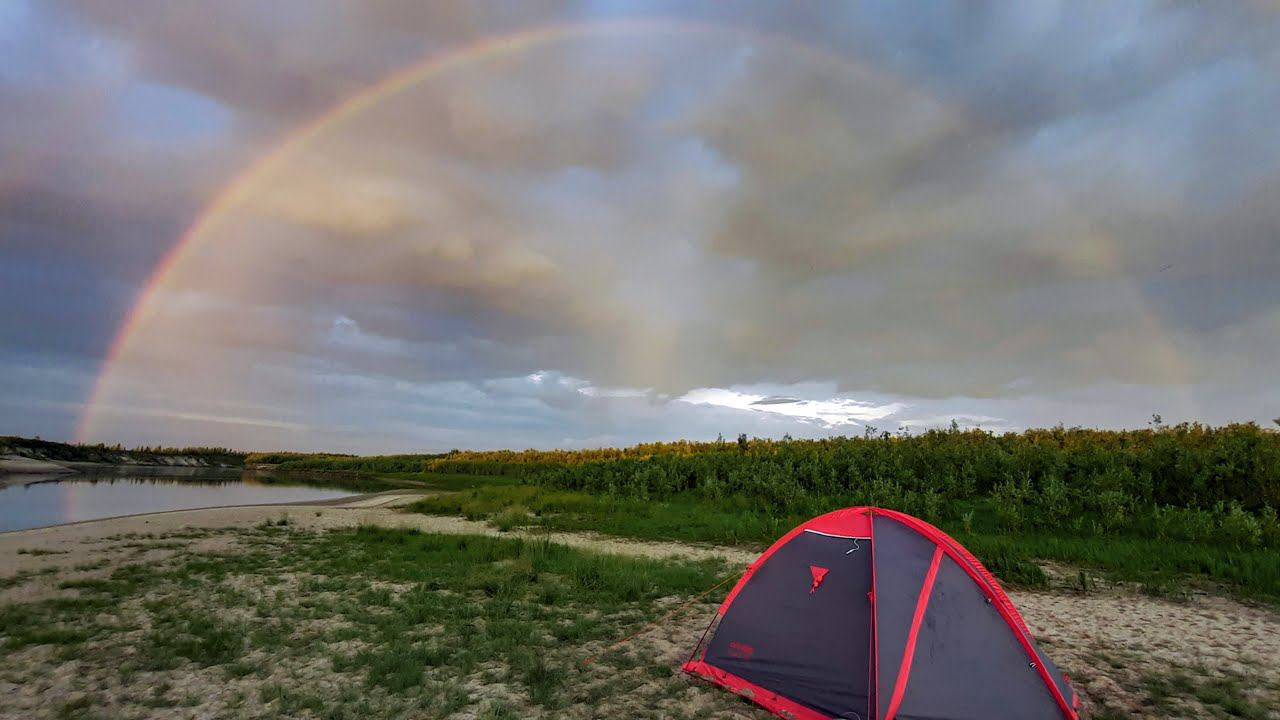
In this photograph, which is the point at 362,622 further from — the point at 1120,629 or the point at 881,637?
the point at 1120,629

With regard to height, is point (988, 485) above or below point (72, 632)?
above

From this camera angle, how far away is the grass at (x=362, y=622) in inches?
269

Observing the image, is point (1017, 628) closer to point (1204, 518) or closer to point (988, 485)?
point (1204, 518)

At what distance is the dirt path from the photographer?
6.86 m

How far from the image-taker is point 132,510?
3072 cm

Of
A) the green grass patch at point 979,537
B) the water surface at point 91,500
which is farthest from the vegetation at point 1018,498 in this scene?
the water surface at point 91,500

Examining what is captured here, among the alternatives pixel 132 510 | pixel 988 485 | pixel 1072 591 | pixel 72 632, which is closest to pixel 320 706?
pixel 72 632

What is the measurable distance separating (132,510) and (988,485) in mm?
39891

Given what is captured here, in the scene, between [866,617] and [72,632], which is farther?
[72,632]

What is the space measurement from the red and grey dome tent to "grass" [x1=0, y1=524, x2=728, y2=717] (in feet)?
7.39

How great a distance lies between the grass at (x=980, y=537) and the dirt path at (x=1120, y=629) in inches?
43.8

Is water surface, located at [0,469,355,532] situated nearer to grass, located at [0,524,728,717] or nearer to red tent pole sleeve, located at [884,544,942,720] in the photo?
grass, located at [0,524,728,717]

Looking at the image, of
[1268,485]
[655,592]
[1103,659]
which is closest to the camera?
[1103,659]

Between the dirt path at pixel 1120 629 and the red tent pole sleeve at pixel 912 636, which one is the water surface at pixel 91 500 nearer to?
the dirt path at pixel 1120 629
